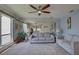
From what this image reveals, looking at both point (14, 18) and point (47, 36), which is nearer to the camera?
point (14, 18)

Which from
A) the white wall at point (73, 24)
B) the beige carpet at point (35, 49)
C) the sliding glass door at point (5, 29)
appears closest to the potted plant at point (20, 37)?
the beige carpet at point (35, 49)

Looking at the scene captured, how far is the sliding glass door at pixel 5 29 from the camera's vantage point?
3.24 m

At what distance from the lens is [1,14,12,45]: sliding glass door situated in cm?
324

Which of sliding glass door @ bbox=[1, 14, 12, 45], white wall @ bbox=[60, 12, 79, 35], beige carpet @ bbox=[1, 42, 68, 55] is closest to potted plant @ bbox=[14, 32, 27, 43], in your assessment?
beige carpet @ bbox=[1, 42, 68, 55]

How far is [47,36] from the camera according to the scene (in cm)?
369

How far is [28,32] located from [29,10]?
65 centimetres

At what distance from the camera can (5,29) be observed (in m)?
3.35

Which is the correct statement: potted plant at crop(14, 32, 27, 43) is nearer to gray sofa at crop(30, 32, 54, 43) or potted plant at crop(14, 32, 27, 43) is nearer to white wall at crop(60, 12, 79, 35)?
gray sofa at crop(30, 32, 54, 43)

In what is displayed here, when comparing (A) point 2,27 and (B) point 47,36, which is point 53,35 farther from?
(A) point 2,27

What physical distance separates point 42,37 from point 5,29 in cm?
116

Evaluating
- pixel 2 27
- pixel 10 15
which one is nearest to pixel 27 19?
pixel 10 15

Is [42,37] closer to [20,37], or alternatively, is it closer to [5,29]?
[20,37]

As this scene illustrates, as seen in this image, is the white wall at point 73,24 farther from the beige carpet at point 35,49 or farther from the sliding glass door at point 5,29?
the sliding glass door at point 5,29
